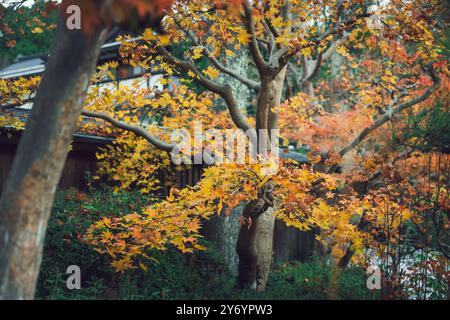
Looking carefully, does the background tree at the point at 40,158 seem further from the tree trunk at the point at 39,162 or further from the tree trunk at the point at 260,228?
the tree trunk at the point at 260,228

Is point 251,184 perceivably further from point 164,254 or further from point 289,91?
point 289,91

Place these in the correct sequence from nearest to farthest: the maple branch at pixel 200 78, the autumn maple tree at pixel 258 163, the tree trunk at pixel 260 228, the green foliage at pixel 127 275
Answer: the autumn maple tree at pixel 258 163
the green foliage at pixel 127 275
the maple branch at pixel 200 78
the tree trunk at pixel 260 228

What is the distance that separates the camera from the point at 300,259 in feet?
46.5

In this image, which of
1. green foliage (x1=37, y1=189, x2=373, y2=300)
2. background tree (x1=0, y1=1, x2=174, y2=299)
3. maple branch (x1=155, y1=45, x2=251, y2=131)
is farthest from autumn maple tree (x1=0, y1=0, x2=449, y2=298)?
A: background tree (x1=0, y1=1, x2=174, y2=299)

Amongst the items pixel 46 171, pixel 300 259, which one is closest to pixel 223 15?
pixel 46 171

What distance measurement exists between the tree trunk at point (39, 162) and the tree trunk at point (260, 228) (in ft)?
11.8

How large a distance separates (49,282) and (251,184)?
3038mm

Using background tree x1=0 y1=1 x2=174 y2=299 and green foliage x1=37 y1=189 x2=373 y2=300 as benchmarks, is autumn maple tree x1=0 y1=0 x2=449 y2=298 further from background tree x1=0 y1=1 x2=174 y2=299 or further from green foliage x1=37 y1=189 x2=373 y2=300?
background tree x1=0 y1=1 x2=174 y2=299

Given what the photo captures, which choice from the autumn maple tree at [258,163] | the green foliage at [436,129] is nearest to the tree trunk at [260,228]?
the autumn maple tree at [258,163]

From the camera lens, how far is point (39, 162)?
3955 millimetres

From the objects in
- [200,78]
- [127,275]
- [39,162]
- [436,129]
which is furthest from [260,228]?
[39,162]

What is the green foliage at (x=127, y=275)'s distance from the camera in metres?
7.01

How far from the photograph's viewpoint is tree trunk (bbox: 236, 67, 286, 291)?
7.70m

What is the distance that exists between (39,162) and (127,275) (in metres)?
3.68
